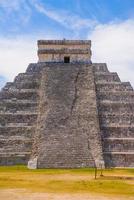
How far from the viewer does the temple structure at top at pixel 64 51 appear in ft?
128

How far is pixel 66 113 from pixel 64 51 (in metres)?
8.94

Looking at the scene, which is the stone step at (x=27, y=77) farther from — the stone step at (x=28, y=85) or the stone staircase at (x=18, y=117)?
the stone step at (x=28, y=85)

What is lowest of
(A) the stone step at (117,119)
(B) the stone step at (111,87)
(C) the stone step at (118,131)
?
(C) the stone step at (118,131)

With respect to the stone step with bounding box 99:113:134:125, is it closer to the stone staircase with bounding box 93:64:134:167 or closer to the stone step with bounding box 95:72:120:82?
the stone staircase with bounding box 93:64:134:167

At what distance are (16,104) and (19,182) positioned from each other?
1410 cm

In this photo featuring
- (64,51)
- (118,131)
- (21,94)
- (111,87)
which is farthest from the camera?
(64,51)

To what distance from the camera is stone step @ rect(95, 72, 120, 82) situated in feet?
120

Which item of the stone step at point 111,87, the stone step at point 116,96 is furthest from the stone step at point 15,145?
the stone step at point 111,87

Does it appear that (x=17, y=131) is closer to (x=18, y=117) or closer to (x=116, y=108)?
(x=18, y=117)

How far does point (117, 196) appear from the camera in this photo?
16141 millimetres

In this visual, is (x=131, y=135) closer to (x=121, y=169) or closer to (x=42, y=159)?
(x=121, y=169)

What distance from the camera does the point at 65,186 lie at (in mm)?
18812

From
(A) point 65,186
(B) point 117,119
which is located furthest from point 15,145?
(A) point 65,186

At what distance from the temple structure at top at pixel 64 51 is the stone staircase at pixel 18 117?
2570mm
